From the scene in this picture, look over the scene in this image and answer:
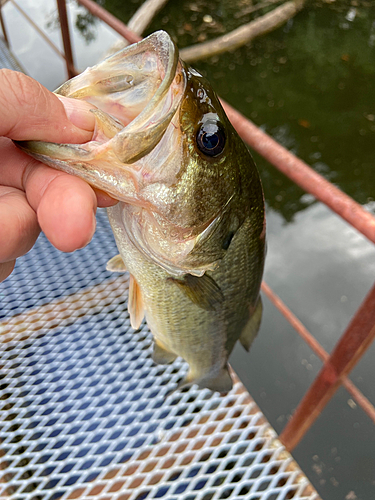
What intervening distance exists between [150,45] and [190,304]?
2.22 ft

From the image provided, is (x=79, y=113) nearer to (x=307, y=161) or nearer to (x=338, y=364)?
(x=338, y=364)

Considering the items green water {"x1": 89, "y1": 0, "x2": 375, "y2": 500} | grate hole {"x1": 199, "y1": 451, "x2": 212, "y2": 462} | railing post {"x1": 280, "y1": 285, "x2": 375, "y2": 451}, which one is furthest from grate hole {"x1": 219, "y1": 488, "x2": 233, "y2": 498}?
green water {"x1": 89, "y1": 0, "x2": 375, "y2": 500}

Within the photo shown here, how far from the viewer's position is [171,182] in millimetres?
798

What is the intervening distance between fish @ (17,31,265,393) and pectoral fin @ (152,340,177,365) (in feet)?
0.53

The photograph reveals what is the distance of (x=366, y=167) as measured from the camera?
183 inches

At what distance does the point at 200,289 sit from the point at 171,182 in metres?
0.36

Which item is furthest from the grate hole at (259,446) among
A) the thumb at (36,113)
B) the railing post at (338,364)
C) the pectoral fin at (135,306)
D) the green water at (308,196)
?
the green water at (308,196)

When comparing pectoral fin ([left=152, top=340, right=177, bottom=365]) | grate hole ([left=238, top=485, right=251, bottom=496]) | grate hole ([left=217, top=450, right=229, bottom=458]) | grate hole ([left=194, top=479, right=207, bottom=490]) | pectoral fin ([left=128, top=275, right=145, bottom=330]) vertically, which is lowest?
grate hole ([left=194, top=479, right=207, bottom=490])

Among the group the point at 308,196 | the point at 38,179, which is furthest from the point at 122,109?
the point at 308,196

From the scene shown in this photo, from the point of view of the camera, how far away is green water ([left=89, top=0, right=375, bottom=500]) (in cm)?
246

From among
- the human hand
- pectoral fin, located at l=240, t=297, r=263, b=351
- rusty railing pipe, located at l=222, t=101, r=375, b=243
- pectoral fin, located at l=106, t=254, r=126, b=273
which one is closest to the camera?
the human hand

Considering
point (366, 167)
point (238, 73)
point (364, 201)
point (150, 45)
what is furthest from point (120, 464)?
point (238, 73)

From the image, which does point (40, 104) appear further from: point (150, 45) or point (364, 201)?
point (364, 201)

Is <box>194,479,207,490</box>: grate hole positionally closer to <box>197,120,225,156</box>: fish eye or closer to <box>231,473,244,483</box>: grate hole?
<box>231,473,244,483</box>: grate hole
